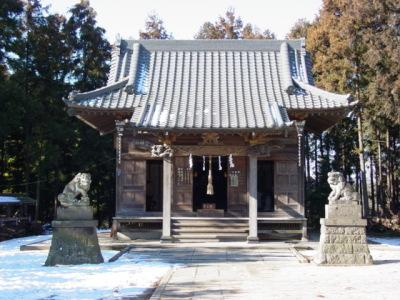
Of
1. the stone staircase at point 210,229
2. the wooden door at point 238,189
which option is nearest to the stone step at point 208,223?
the stone staircase at point 210,229

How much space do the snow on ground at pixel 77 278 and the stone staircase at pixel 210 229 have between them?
3672 millimetres

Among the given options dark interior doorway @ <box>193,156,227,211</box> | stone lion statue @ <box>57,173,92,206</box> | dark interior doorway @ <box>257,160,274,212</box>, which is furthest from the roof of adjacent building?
stone lion statue @ <box>57,173,92,206</box>

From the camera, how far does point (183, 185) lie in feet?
52.3

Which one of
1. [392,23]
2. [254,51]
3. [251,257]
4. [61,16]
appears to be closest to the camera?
[251,257]

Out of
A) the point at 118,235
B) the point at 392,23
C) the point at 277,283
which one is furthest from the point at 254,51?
the point at 277,283

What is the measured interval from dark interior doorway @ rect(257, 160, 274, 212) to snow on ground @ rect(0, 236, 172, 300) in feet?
21.4

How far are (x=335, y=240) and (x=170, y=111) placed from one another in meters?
6.57

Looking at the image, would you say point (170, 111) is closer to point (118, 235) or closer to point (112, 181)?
point (118, 235)

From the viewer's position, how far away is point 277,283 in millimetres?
8266

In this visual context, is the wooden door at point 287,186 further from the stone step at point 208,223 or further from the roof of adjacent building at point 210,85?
the roof of adjacent building at point 210,85

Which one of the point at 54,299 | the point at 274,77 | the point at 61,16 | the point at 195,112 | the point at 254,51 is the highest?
the point at 61,16

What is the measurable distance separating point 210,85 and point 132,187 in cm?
402

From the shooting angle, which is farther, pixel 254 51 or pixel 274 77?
pixel 254 51

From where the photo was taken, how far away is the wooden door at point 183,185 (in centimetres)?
1589
